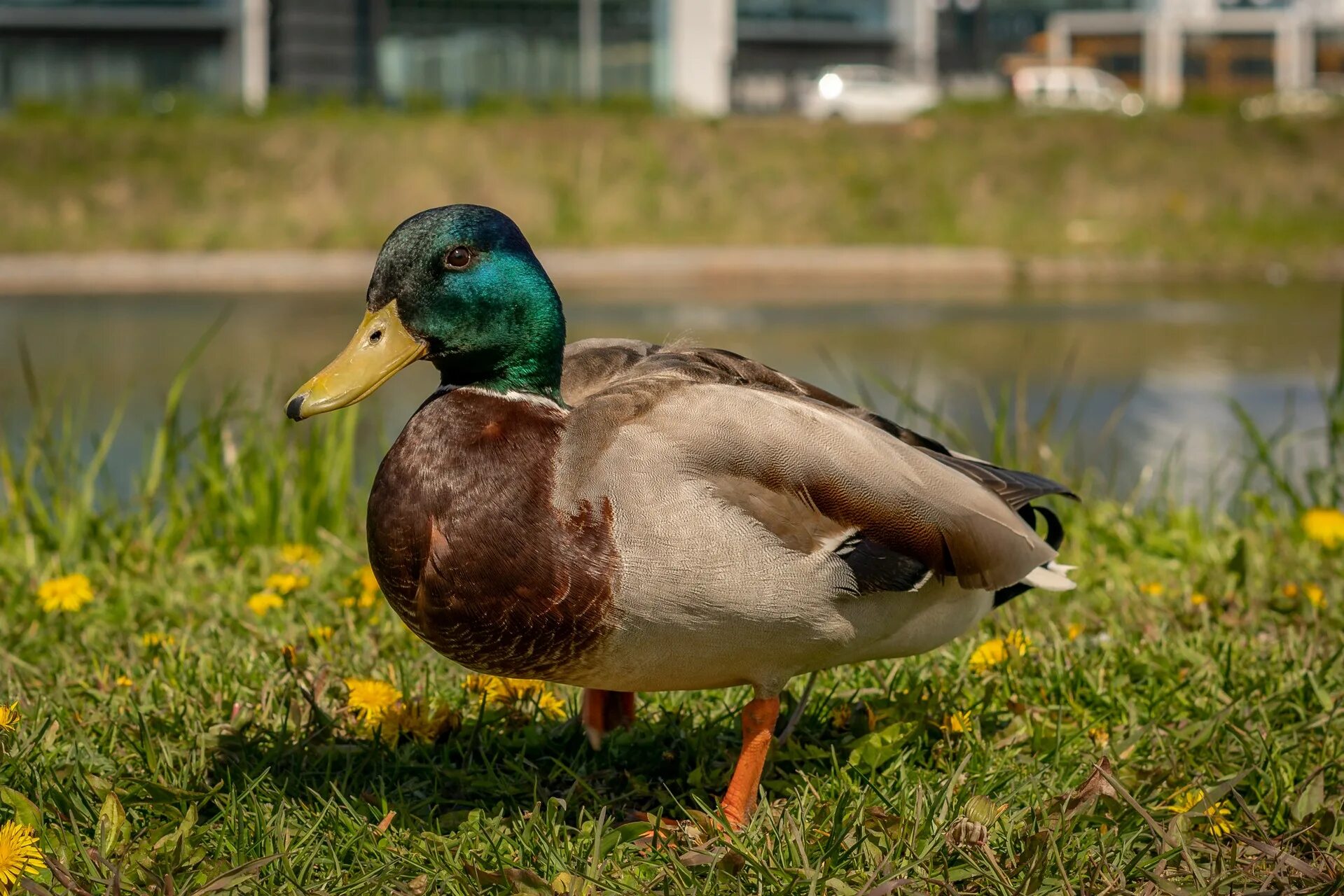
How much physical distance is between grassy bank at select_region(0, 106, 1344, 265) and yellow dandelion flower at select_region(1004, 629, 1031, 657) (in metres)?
13.6

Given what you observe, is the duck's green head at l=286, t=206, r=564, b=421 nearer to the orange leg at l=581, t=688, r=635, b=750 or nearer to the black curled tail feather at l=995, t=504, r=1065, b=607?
the orange leg at l=581, t=688, r=635, b=750

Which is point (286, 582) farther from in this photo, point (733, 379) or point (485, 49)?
point (485, 49)

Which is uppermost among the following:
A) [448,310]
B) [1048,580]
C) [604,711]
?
[448,310]

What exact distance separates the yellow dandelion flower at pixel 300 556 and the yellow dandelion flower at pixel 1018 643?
177 centimetres

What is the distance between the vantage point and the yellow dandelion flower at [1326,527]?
3963mm

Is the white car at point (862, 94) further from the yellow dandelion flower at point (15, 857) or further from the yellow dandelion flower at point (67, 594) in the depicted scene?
the yellow dandelion flower at point (15, 857)

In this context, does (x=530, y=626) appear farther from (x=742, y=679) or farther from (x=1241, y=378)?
(x=1241, y=378)

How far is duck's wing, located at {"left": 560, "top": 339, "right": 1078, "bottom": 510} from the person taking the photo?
2623 millimetres

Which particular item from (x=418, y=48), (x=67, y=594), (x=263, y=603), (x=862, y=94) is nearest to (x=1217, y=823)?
(x=263, y=603)

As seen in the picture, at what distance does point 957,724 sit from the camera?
9.07 ft

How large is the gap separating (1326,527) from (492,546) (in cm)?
256

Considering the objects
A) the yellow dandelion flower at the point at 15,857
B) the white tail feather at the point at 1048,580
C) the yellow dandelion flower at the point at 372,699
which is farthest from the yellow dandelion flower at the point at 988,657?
the yellow dandelion flower at the point at 15,857

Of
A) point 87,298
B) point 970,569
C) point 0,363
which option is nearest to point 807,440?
point 970,569

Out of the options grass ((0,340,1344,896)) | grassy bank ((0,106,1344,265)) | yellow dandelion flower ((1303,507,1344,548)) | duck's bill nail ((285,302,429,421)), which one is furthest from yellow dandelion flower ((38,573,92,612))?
grassy bank ((0,106,1344,265))
